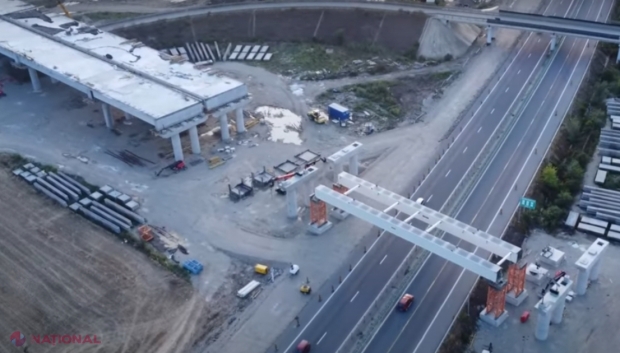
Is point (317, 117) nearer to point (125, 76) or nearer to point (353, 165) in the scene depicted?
point (353, 165)

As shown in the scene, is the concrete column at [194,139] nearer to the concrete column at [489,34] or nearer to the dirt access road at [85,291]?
the dirt access road at [85,291]

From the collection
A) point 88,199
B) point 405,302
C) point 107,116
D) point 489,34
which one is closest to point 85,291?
point 88,199

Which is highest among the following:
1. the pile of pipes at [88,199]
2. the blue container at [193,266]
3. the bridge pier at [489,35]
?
the bridge pier at [489,35]

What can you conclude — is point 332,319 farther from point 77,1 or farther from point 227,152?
point 77,1

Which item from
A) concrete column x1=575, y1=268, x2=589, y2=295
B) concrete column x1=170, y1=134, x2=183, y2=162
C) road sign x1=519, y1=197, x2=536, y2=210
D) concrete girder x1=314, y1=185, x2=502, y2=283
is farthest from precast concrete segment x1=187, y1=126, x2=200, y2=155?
concrete column x1=575, y1=268, x2=589, y2=295

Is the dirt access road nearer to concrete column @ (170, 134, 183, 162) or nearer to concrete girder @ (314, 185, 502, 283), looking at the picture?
concrete column @ (170, 134, 183, 162)

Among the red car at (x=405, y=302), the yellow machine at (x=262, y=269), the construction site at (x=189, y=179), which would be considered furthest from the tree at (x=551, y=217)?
the yellow machine at (x=262, y=269)

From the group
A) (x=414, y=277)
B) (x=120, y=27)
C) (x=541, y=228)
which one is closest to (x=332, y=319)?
(x=414, y=277)
